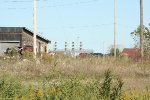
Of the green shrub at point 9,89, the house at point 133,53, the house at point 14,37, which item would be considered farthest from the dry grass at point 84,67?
the house at point 14,37

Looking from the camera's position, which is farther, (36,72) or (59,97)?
(36,72)

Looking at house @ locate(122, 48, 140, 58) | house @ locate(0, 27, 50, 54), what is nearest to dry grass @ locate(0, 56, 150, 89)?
house @ locate(122, 48, 140, 58)

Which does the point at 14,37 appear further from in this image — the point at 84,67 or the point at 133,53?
the point at 84,67

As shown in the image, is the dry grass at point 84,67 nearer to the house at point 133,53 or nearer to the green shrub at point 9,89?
the house at point 133,53

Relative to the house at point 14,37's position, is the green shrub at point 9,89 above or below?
below

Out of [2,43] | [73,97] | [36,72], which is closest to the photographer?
[73,97]

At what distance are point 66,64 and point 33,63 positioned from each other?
209cm

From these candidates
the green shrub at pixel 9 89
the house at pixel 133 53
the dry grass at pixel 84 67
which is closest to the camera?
the green shrub at pixel 9 89

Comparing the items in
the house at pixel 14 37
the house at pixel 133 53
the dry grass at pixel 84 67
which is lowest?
the dry grass at pixel 84 67

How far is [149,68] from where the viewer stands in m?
27.6

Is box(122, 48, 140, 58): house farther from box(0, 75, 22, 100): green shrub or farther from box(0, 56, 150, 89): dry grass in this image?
box(0, 75, 22, 100): green shrub

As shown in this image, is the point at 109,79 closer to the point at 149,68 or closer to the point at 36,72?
the point at 36,72

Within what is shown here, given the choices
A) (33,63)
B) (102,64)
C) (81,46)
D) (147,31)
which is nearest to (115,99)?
(33,63)

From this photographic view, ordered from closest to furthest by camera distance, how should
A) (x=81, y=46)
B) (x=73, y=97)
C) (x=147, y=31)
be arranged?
1. (x=73, y=97)
2. (x=147, y=31)
3. (x=81, y=46)
